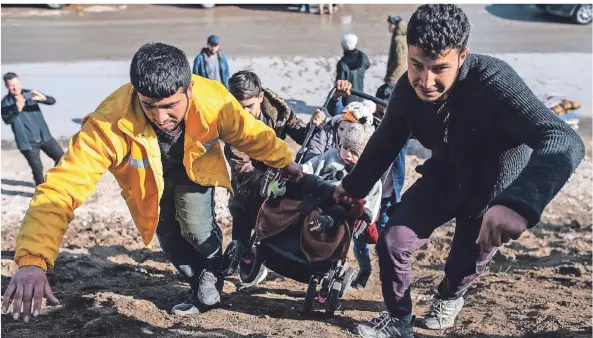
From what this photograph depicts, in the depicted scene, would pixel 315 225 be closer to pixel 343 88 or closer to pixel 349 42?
pixel 343 88

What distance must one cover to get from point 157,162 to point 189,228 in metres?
0.69

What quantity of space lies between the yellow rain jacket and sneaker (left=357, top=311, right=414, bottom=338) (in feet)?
3.64

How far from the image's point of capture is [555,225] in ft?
24.7

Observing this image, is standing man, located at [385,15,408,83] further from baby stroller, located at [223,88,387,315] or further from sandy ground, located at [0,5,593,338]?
baby stroller, located at [223,88,387,315]

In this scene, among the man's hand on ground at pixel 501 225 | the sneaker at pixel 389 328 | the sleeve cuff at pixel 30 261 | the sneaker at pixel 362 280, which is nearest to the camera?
the man's hand on ground at pixel 501 225

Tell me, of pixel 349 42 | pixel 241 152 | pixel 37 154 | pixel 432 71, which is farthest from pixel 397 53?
pixel 432 71

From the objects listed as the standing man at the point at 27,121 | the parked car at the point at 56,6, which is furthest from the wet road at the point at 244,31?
the standing man at the point at 27,121

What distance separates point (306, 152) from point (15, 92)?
15.8 feet

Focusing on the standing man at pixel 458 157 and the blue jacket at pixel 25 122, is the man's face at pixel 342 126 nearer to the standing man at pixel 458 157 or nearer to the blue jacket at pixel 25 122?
the standing man at pixel 458 157

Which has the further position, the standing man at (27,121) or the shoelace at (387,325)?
the standing man at (27,121)

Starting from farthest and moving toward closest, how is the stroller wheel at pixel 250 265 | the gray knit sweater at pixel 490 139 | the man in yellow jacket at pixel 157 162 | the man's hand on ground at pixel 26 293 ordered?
1. the stroller wheel at pixel 250 265
2. the man in yellow jacket at pixel 157 162
3. the man's hand on ground at pixel 26 293
4. the gray knit sweater at pixel 490 139

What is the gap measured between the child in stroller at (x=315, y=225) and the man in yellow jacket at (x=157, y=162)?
10.4 inches

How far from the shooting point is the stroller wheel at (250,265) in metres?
A: 4.83

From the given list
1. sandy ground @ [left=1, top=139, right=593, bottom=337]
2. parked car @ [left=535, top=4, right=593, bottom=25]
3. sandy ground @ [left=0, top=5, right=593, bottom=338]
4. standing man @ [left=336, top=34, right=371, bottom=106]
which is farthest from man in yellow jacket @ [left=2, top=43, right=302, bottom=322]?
parked car @ [left=535, top=4, right=593, bottom=25]
